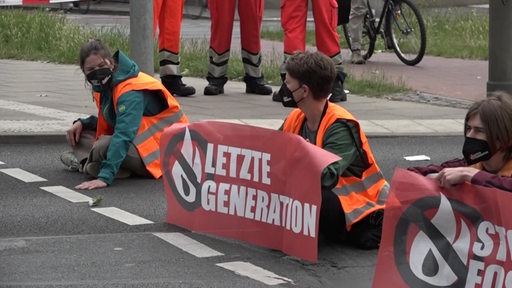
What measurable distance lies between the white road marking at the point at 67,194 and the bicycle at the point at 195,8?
60.8 feet

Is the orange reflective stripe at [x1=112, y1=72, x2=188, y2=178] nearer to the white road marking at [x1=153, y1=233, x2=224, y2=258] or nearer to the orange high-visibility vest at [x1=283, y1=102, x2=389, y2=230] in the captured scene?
the white road marking at [x1=153, y1=233, x2=224, y2=258]

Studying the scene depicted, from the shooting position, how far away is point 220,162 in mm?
6820

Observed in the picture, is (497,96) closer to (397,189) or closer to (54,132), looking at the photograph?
(397,189)

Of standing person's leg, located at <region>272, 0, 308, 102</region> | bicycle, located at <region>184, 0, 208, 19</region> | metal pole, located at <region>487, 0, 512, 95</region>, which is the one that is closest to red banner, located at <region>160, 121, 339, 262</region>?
standing person's leg, located at <region>272, 0, 308, 102</region>

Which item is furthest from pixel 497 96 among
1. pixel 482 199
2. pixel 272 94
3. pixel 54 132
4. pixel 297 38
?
pixel 272 94

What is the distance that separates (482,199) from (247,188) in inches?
75.0

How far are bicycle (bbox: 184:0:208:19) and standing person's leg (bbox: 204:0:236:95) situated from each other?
14361 millimetres

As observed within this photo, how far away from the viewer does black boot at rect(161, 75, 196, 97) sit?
12.0 m

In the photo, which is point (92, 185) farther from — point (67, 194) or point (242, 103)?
point (242, 103)

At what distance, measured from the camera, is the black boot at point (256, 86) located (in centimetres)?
1227

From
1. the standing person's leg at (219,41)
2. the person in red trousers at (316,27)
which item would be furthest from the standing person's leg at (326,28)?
the standing person's leg at (219,41)

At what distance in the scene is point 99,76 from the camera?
26.3 ft

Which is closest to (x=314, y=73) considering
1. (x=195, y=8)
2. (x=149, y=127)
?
(x=149, y=127)

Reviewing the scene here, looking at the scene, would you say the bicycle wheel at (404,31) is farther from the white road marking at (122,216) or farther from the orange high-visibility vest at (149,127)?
the white road marking at (122,216)
